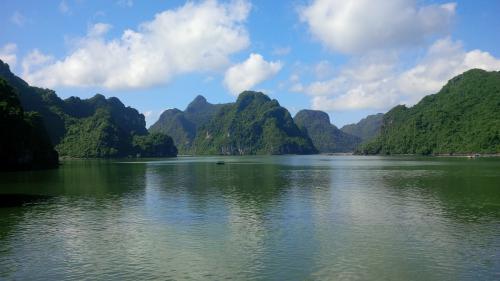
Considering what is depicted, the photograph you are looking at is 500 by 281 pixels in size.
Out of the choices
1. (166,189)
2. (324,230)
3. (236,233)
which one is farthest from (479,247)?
(166,189)

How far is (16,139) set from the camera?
371 feet

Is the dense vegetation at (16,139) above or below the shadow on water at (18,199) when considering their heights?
above

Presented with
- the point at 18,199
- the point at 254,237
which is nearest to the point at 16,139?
the point at 18,199

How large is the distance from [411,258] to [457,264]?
7.98 feet

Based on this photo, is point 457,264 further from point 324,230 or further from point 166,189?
point 166,189

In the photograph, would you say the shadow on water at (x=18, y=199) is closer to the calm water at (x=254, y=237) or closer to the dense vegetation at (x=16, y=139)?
the calm water at (x=254, y=237)

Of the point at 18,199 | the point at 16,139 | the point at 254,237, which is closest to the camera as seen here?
the point at 254,237

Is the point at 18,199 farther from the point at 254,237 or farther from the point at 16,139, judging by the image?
the point at 16,139

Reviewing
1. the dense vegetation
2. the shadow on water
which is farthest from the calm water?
the dense vegetation

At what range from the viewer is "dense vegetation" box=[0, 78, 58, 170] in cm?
10871

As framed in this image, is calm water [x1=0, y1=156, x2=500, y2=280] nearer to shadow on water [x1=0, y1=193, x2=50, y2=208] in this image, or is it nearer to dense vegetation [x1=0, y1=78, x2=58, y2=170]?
shadow on water [x1=0, y1=193, x2=50, y2=208]

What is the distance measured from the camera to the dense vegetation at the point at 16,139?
109 m

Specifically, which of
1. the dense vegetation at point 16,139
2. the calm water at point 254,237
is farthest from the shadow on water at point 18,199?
the dense vegetation at point 16,139

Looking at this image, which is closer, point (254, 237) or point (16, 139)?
point (254, 237)
